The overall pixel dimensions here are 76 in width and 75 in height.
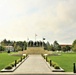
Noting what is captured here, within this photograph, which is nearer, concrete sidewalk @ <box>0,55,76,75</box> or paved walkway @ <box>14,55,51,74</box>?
concrete sidewalk @ <box>0,55,76,75</box>

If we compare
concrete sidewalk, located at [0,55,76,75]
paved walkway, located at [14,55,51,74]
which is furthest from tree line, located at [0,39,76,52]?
concrete sidewalk, located at [0,55,76,75]

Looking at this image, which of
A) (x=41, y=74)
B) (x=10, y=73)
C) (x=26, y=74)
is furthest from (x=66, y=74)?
(x=10, y=73)

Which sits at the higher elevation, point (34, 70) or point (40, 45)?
point (40, 45)

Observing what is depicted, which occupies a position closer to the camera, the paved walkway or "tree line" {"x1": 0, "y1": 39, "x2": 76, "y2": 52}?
the paved walkway

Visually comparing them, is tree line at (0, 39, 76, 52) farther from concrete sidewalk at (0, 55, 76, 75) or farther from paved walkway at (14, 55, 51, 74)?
concrete sidewalk at (0, 55, 76, 75)

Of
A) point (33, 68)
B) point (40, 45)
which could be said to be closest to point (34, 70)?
point (33, 68)

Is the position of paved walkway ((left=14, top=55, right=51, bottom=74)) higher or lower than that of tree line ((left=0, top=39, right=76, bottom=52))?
lower

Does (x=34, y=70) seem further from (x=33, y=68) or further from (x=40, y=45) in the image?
(x=40, y=45)

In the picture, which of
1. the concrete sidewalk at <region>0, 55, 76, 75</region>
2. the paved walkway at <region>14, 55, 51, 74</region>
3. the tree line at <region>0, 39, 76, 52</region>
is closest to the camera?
the concrete sidewalk at <region>0, 55, 76, 75</region>

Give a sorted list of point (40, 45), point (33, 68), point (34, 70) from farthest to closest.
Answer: point (40, 45) → point (33, 68) → point (34, 70)

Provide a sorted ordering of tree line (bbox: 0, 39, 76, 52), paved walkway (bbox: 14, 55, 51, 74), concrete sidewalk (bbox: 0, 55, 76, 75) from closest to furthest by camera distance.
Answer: concrete sidewalk (bbox: 0, 55, 76, 75), paved walkway (bbox: 14, 55, 51, 74), tree line (bbox: 0, 39, 76, 52)

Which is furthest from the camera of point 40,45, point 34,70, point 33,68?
point 40,45

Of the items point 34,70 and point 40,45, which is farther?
point 40,45

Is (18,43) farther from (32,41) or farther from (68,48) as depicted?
(32,41)
